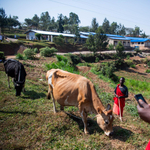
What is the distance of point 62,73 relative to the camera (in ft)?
16.1

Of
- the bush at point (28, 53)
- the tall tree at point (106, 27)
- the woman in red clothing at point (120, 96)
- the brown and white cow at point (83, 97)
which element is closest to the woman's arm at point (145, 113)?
the brown and white cow at point (83, 97)

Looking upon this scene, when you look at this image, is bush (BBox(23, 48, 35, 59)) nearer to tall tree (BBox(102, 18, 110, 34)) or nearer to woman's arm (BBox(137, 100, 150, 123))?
woman's arm (BBox(137, 100, 150, 123))

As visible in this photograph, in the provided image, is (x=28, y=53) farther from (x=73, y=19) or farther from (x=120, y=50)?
(x=73, y=19)

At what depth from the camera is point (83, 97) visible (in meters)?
3.99

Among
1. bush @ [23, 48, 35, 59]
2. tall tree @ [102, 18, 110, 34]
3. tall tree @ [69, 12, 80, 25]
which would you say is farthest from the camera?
tall tree @ [102, 18, 110, 34]

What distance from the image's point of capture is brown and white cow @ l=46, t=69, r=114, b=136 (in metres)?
3.68

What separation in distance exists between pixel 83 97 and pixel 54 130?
1.57m

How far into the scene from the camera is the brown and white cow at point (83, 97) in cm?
368

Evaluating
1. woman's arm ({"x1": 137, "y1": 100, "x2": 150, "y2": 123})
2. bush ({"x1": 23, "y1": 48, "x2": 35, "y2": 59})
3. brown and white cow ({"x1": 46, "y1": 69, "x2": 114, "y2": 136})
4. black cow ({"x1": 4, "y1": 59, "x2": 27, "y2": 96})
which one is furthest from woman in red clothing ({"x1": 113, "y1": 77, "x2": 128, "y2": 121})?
bush ({"x1": 23, "y1": 48, "x2": 35, "y2": 59})

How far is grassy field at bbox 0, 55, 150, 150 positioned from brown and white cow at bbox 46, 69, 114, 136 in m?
0.43

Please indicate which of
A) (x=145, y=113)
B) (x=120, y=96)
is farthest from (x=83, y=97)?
(x=145, y=113)

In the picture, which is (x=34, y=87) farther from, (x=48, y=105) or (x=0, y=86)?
(x=48, y=105)

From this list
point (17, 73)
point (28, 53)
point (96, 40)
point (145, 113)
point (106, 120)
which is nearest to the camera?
point (145, 113)

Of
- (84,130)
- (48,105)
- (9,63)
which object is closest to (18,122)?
(48,105)
